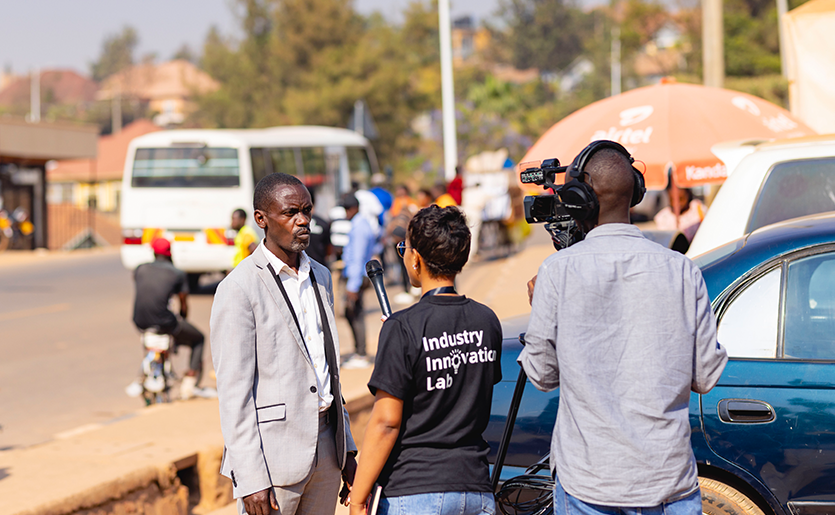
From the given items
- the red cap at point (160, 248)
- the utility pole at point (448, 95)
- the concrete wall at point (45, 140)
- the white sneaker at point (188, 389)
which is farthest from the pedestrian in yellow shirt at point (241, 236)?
the concrete wall at point (45, 140)

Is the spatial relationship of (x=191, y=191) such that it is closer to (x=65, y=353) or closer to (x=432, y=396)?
(x=65, y=353)

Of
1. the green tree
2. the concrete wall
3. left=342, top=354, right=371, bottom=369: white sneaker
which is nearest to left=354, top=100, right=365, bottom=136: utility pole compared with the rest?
→ the concrete wall

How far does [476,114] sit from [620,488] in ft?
117

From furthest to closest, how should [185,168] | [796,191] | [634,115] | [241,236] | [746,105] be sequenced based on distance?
[185,168], [241,236], [746,105], [634,115], [796,191]

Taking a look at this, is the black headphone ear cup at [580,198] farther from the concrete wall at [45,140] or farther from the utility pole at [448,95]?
the concrete wall at [45,140]

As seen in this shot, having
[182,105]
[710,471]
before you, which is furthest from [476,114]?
[182,105]

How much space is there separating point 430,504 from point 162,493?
8.29 ft

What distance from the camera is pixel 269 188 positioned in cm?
298

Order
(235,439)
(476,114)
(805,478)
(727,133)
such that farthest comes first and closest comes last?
(476,114)
(727,133)
(805,478)
(235,439)

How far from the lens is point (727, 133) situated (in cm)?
658

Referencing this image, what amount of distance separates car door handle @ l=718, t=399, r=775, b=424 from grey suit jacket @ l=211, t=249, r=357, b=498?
1.55 metres

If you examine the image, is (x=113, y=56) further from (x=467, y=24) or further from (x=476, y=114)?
(x=476, y=114)

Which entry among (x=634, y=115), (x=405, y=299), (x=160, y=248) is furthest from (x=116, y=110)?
(x=634, y=115)

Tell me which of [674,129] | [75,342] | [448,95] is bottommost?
[75,342]
